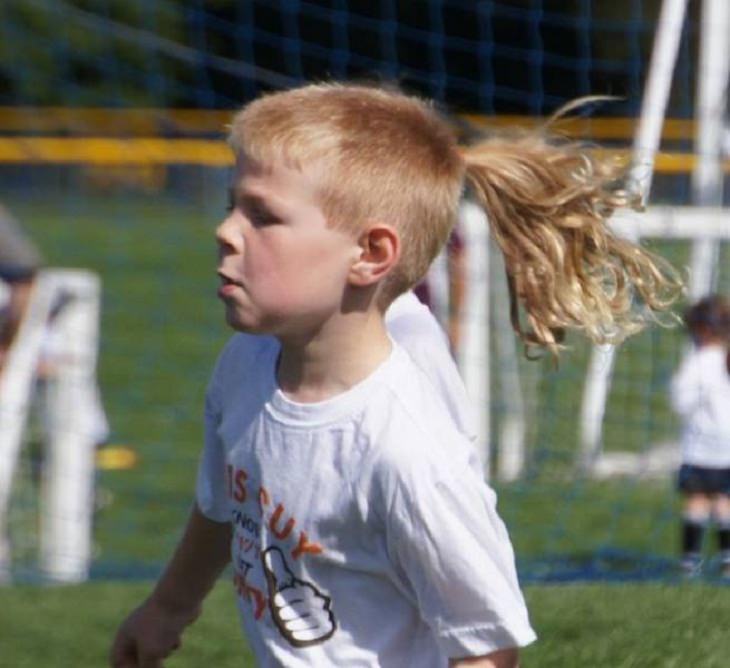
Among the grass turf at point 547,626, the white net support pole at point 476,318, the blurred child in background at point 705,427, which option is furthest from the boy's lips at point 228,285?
the white net support pole at point 476,318

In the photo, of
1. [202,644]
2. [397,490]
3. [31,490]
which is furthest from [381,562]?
[31,490]

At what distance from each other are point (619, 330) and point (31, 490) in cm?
592

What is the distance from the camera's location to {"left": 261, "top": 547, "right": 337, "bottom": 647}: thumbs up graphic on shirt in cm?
273

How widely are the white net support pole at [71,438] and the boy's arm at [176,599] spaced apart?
439 cm

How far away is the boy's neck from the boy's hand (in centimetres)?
55

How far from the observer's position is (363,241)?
268 cm

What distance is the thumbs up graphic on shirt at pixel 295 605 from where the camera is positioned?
273 centimetres

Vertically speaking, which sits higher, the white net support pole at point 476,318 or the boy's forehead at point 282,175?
the boy's forehead at point 282,175

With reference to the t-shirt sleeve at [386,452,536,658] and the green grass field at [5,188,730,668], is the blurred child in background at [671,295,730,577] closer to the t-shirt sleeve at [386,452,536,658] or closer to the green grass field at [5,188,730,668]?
the green grass field at [5,188,730,668]

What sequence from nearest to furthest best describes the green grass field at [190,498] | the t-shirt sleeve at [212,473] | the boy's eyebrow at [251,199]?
the boy's eyebrow at [251,199] < the t-shirt sleeve at [212,473] < the green grass field at [190,498]

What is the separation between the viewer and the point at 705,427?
24.0 ft

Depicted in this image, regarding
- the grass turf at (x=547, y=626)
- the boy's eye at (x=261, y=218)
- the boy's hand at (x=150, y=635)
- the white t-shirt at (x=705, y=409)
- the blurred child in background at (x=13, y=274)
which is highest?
the boy's eye at (x=261, y=218)

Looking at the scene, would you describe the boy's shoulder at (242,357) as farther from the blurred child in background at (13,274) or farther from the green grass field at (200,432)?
the blurred child in background at (13,274)

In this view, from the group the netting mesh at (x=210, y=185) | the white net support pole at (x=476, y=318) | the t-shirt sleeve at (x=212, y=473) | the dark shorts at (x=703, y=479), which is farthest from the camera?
the white net support pole at (x=476, y=318)
